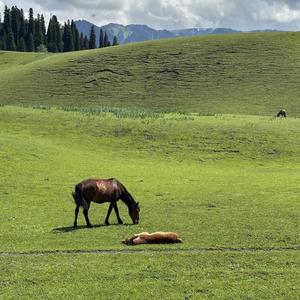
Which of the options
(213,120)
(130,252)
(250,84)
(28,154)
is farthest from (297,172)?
(250,84)

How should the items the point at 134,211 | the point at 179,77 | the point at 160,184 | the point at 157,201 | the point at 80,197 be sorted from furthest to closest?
the point at 179,77 → the point at 160,184 → the point at 157,201 → the point at 134,211 → the point at 80,197

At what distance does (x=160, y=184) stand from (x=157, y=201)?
223 inches

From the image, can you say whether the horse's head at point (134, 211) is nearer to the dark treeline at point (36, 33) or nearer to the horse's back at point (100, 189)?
the horse's back at point (100, 189)

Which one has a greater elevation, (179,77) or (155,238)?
(179,77)

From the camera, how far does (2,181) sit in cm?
3017

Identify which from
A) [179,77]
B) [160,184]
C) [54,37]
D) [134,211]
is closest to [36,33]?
[54,37]

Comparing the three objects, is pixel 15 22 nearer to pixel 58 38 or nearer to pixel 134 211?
pixel 58 38

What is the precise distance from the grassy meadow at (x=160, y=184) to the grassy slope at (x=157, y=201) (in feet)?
0.26

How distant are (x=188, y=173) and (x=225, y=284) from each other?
23595 millimetres

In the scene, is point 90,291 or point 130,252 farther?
point 130,252

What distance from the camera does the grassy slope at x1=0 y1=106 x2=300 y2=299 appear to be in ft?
43.8

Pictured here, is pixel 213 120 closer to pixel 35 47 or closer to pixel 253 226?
pixel 253 226

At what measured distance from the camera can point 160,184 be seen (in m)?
31.8

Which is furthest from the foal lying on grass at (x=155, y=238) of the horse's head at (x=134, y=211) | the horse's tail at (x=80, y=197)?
the horse's head at (x=134, y=211)
